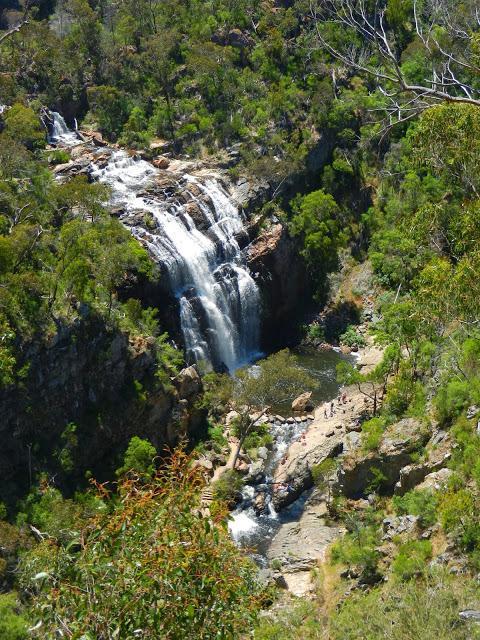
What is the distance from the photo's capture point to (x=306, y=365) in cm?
4047

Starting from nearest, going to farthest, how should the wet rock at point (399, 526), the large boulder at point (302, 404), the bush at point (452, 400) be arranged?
the wet rock at point (399, 526)
the bush at point (452, 400)
the large boulder at point (302, 404)

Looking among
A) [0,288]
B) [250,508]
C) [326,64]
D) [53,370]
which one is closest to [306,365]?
[250,508]

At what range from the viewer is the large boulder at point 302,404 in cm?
3481

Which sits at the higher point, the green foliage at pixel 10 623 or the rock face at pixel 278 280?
the green foliage at pixel 10 623

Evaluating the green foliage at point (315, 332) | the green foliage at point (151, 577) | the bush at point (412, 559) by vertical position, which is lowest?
the green foliage at point (315, 332)

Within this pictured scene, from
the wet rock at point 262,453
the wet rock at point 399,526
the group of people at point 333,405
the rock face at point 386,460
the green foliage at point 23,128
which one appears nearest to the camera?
the wet rock at point 399,526

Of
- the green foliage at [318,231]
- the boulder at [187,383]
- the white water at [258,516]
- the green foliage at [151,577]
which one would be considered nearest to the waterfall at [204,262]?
the green foliage at [318,231]

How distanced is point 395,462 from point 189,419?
11965 millimetres

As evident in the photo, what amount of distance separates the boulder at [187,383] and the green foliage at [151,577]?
23.6 meters

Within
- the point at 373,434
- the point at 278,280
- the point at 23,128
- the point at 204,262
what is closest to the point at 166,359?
the point at 204,262

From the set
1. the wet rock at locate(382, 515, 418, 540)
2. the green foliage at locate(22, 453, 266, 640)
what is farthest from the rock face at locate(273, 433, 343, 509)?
the green foliage at locate(22, 453, 266, 640)

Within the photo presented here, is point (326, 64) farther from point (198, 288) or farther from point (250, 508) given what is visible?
point (250, 508)

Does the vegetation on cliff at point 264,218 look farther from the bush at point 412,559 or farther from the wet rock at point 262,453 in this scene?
the wet rock at point 262,453

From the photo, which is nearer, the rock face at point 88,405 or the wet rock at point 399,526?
the wet rock at point 399,526
